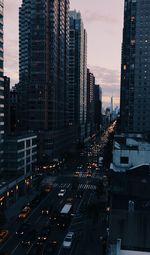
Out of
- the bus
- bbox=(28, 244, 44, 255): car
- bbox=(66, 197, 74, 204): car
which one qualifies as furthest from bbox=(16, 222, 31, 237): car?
bbox=(66, 197, 74, 204): car

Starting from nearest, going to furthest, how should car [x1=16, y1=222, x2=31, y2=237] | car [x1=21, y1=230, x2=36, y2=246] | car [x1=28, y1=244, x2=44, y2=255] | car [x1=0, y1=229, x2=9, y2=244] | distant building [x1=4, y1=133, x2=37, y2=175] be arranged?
car [x1=28, y1=244, x2=44, y2=255] < car [x1=21, y1=230, x2=36, y2=246] < car [x1=0, y1=229, x2=9, y2=244] < car [x1=16, y1=222, x2=31, y2=237] < distant building [x1=4, y1=133, x2=37, y2=175]

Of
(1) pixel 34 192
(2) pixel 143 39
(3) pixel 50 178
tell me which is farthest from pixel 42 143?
(2) pixel 143 39

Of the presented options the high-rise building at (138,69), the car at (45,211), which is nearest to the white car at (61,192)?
the car at (45,211)

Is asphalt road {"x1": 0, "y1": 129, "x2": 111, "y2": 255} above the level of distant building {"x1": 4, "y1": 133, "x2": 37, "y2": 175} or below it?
below

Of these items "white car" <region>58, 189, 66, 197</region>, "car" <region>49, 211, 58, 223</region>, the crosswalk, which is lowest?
the crosswalk

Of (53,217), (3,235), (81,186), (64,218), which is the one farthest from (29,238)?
(81,186)

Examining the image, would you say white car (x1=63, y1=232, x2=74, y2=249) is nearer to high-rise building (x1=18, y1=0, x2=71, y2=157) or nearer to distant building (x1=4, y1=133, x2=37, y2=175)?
distant building (x1=4, y1=133, x2=37, y2=175)

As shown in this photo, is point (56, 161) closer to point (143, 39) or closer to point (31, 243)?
point (143, 39)
